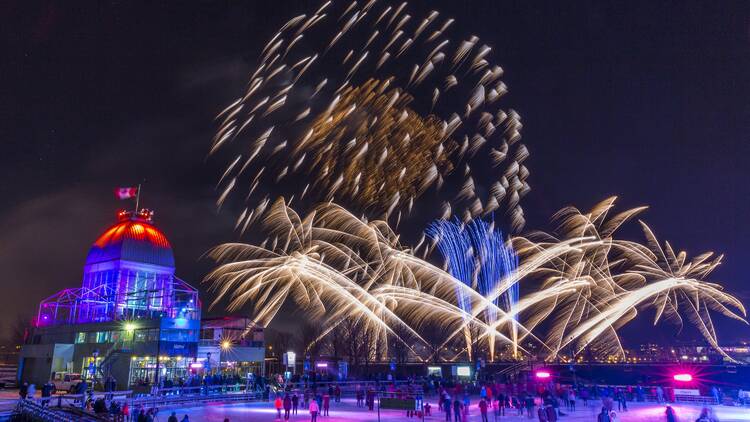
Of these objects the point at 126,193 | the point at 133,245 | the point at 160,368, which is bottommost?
the point at 160,368

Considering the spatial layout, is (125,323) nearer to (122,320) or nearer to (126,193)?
(122,320)

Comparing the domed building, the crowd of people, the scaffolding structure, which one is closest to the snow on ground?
the crowd of people

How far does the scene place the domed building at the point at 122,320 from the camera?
56594 mm

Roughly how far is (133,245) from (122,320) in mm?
13647

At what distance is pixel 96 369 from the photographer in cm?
5716

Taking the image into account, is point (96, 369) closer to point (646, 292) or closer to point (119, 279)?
point (119, 279)

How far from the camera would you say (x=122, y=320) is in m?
62.4

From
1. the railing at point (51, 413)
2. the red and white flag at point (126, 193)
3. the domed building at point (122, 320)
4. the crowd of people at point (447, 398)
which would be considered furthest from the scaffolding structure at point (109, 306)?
the railing at point (51, 413)

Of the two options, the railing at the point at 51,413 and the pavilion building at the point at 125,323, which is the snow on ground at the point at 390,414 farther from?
the pavilion building at the point at 125,323

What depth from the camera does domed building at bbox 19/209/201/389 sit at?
56.6 metres

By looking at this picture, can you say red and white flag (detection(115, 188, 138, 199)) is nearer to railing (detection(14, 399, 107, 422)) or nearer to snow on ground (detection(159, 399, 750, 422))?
snow on ground (detection(159, 399, 750, 422))

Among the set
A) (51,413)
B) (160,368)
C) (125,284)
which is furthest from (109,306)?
(51,413)

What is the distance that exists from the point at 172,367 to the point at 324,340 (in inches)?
2330

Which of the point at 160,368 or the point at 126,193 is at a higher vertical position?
the point at 126,193
